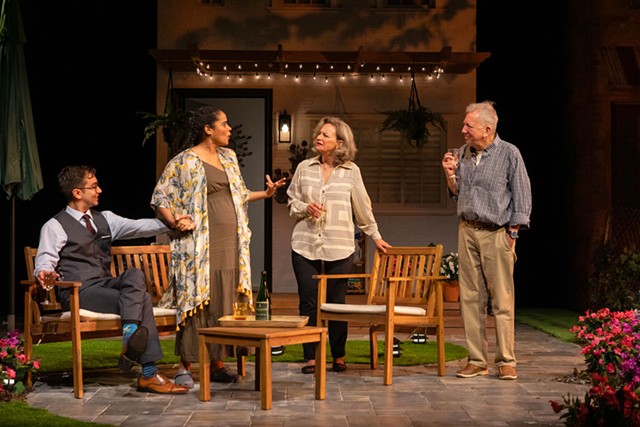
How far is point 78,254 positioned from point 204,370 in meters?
1.13

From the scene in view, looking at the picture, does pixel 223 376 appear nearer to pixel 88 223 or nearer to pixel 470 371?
pixel 88 223

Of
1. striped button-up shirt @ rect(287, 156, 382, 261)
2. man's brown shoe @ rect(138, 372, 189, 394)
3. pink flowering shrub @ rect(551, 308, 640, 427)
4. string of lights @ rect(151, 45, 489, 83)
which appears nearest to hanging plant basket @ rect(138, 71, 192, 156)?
string of lights @ rect(151, 45, 489, 83)

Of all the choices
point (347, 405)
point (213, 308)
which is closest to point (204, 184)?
point (213, 308)

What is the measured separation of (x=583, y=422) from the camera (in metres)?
3.97

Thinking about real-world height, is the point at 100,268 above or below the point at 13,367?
above

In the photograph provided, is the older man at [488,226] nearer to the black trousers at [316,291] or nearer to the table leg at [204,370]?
the black trousers at [316,291]

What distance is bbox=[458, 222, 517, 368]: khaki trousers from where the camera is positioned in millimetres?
6477

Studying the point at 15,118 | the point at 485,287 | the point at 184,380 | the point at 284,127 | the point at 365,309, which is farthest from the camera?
the point at 284,127

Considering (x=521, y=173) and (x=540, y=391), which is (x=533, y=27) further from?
(x=540, y=391)

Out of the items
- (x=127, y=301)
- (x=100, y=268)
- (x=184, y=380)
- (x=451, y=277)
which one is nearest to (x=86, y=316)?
(x=127, y=301)

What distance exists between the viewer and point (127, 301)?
5805 mm

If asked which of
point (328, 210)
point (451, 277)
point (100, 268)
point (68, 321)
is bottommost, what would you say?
point (451, 277)

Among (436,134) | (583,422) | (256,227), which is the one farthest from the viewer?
(256,227)

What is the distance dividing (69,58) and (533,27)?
5917mm
